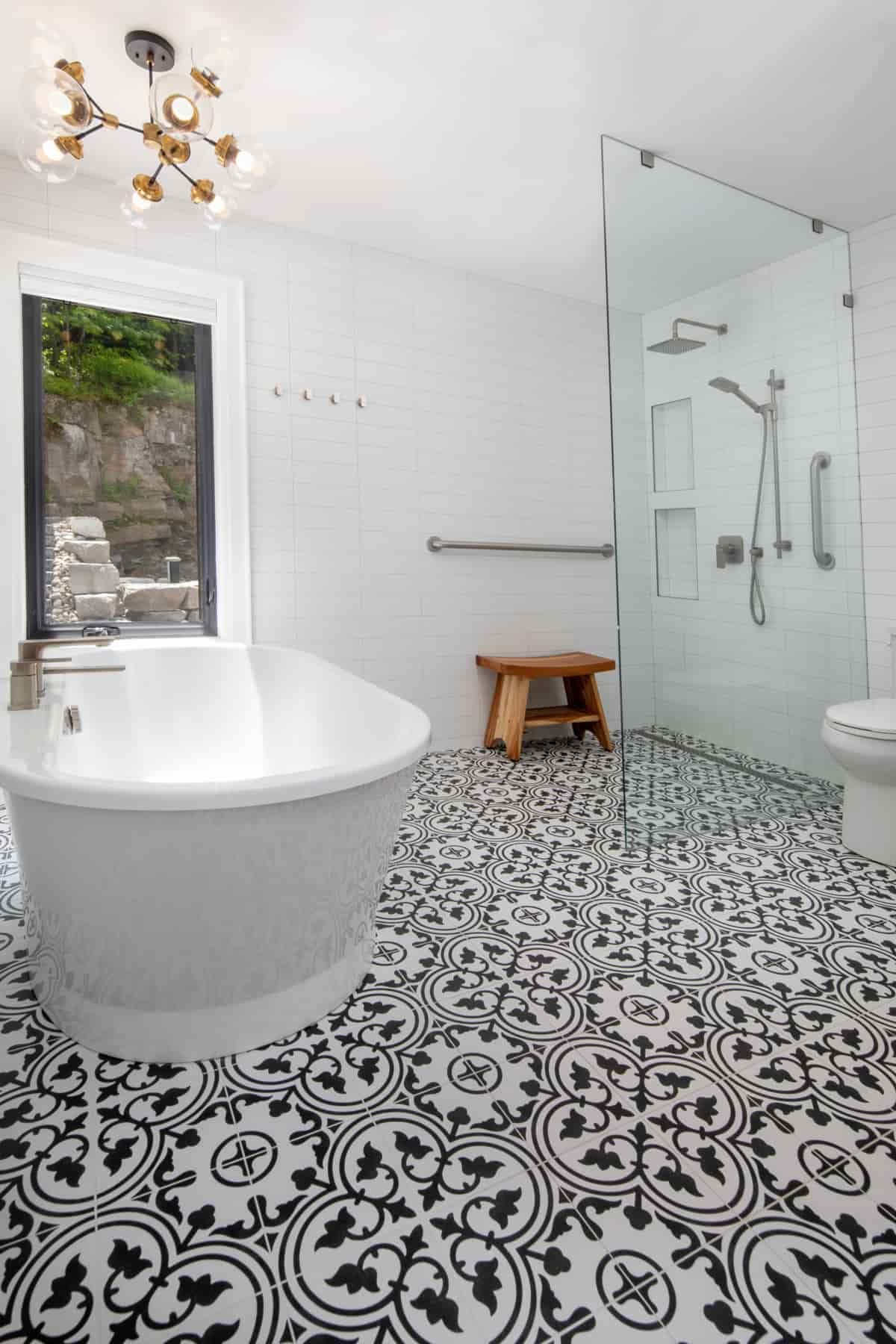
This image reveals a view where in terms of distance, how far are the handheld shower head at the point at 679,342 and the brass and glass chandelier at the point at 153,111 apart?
1290 mm

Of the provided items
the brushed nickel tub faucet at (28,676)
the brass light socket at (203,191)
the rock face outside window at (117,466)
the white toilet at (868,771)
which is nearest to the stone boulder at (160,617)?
the rock face outside window at (117,466)

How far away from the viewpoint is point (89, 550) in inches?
118

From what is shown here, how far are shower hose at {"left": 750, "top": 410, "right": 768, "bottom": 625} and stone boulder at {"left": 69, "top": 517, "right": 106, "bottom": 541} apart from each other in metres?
2.55

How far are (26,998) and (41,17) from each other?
2549 mm

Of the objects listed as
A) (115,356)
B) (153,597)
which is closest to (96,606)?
(153,597)

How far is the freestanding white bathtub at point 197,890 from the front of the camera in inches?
46.8

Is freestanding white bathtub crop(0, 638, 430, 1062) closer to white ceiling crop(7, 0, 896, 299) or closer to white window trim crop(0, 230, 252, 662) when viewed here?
white window trim crop(0, 230, 252, 662)

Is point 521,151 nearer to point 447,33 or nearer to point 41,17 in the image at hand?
point 447,33

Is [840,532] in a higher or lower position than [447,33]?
lower

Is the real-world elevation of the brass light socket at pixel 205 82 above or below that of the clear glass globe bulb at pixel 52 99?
above

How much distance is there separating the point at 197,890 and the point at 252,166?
2085 mm

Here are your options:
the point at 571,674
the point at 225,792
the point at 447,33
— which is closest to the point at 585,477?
the point at 571,674

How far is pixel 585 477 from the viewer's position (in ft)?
13.4

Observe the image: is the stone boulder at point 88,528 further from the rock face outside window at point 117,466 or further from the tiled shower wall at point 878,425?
the tiled shower wall at point 878,425
